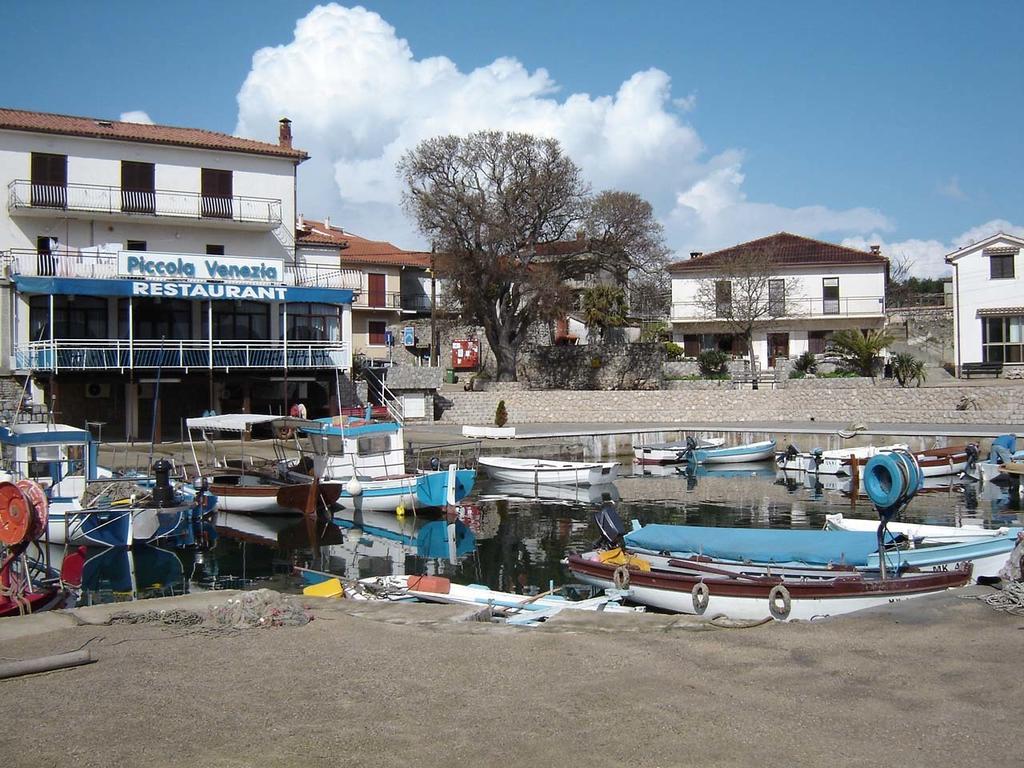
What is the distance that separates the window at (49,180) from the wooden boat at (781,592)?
33979 mm

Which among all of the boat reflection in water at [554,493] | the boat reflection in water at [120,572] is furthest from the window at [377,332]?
the boat reflection in water at [120,572]

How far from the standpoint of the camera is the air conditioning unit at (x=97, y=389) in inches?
1519

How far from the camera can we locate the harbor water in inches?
774

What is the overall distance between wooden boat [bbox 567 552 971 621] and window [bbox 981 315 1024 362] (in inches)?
1638

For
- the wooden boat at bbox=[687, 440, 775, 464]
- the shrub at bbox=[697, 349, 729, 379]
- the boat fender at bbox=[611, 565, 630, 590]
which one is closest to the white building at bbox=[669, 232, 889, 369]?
the shrub at bbox=[697, 349, 729, 379]

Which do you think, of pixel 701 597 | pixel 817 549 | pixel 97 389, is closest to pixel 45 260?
pixel 97 389

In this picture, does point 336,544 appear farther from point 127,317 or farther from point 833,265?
point 833,265

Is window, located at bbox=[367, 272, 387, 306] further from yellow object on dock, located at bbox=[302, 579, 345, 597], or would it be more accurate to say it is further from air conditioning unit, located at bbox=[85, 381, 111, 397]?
yellow object on dock, located at bbox=[302, 579, 345, 597]

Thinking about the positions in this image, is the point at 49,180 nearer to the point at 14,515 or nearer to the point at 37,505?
the point at 37,505

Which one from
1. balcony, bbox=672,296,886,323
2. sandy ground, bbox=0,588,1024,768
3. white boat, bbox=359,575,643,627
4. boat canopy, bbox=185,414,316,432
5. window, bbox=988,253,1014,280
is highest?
window, bbox=988,253,1014,280

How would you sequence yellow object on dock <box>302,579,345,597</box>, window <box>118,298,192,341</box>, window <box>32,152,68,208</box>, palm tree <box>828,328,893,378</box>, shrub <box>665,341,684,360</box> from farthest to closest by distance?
shrub <box>665,341,684,360</box> < palm tree <box>828,328,893,378</box> < window <box>118,298,192,341</box> < window <box>32,152,68,208</box> < yellow object on dock <box>302,579,345,597</box>

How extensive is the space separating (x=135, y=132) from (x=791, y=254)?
39021 mm

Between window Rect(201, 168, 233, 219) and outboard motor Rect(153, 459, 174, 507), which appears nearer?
outboard motor Rect(153, 459, 174, 507)

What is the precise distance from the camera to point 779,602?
1318cm
